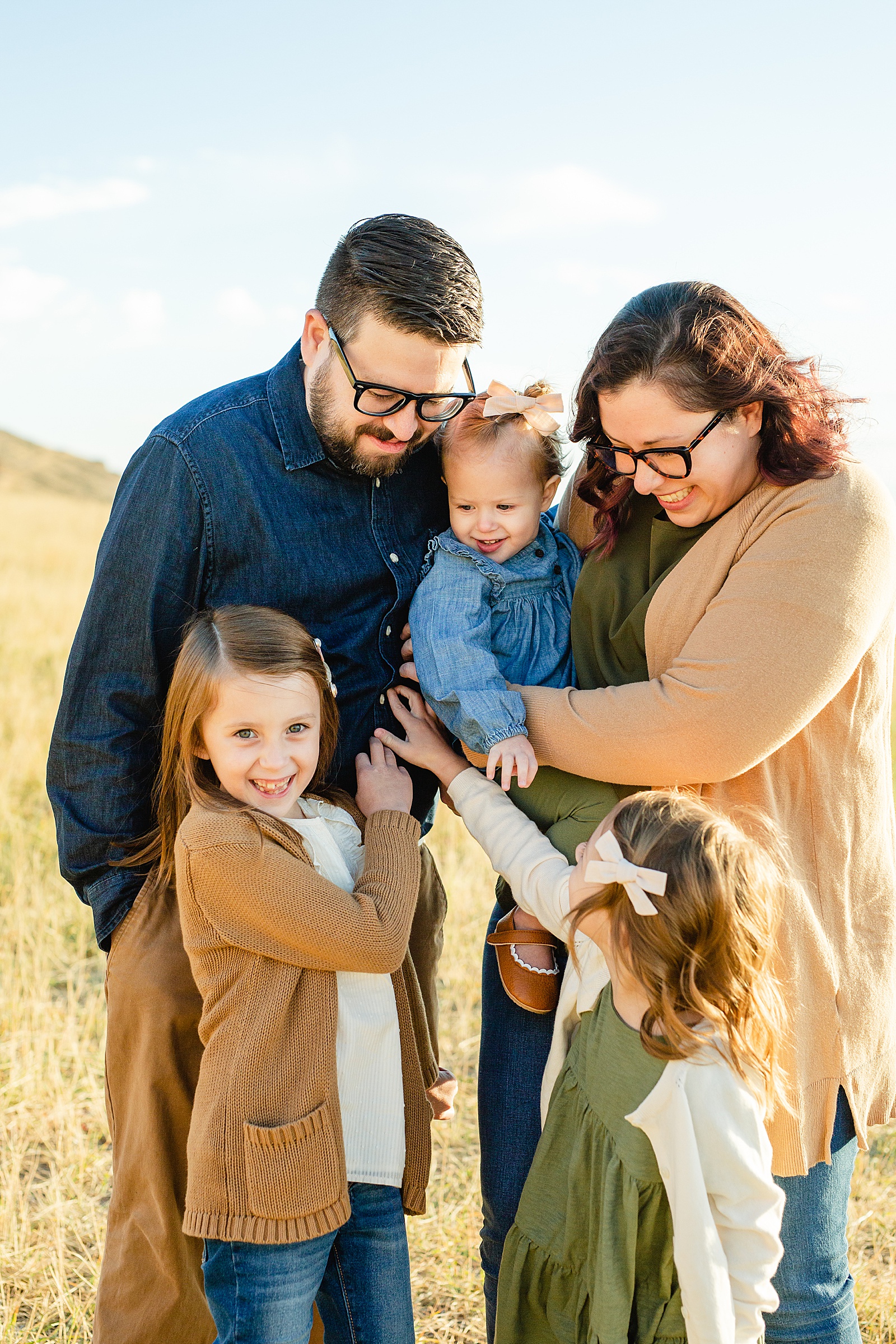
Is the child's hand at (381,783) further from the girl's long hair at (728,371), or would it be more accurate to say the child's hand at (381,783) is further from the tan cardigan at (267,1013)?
the girl's long hair at (728,371)

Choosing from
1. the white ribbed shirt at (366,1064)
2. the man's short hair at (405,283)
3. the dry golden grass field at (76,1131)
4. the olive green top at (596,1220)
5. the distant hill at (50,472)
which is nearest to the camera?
the olive green top at (596,1220)

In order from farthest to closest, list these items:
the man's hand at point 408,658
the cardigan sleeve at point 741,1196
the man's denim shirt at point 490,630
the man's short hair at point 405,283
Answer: the man's hand at point 408,658
the man's denim shirt at point 490,630
the man's short hair at point 405,283
the cardigan sleeve at point 741,1196

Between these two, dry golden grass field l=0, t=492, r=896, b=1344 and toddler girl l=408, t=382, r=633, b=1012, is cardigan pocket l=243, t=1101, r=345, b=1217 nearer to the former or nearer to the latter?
toddler girl l=408, t=382, r=633, b=1012

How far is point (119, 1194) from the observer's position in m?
2.63

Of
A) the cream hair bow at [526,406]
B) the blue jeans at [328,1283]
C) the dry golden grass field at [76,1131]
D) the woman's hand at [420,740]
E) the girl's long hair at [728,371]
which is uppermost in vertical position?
the girl's long hair at [728,371]

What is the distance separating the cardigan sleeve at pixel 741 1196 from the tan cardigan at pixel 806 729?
284 millimetres

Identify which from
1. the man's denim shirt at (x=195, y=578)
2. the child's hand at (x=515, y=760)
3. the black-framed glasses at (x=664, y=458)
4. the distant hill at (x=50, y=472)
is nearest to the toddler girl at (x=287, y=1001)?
the man's denim shirt at (x=195, y=578)

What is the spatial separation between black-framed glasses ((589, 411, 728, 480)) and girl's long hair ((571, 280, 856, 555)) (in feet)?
0.19

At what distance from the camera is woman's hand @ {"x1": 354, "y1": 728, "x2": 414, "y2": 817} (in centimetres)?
265

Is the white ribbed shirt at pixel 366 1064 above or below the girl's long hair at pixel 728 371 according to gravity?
below

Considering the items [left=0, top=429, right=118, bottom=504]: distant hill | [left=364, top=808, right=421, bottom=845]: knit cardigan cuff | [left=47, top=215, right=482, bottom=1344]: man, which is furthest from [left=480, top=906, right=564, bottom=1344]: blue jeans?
[left=0, top=429, right=118, bottom=504]: distant hill

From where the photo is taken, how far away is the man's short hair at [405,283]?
8.27 ft

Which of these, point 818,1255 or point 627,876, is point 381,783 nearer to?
point 627,876

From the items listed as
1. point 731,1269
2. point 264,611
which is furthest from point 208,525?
point 731,1269
